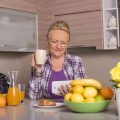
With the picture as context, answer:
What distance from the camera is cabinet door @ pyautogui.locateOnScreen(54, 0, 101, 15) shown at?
3.00 metres

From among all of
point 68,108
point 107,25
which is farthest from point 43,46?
point 68,108

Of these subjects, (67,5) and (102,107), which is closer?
(102,107)

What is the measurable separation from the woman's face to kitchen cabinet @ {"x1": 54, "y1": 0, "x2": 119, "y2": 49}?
0.93 meters

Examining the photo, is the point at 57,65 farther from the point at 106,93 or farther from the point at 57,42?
the point at 106,93

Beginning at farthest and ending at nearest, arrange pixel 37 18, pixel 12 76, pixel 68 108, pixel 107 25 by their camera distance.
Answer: pixel 37 18 → pixel 107 25 → pixel 12 76 → pixel 68 108

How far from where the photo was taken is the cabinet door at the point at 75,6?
3.00m

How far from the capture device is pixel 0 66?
324 cm

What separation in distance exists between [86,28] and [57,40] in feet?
3.37

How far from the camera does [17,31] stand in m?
3.02

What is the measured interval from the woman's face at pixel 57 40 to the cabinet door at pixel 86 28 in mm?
926

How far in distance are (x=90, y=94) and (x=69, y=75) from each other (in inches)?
29.5

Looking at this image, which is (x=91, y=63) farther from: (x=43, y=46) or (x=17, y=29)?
(x=17, y=29)

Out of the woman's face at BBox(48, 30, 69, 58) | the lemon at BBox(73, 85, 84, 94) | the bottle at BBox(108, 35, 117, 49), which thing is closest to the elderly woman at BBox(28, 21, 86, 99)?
the woman's face at BBox(48, 30, 69, 58)

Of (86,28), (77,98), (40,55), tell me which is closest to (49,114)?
(77,98)
